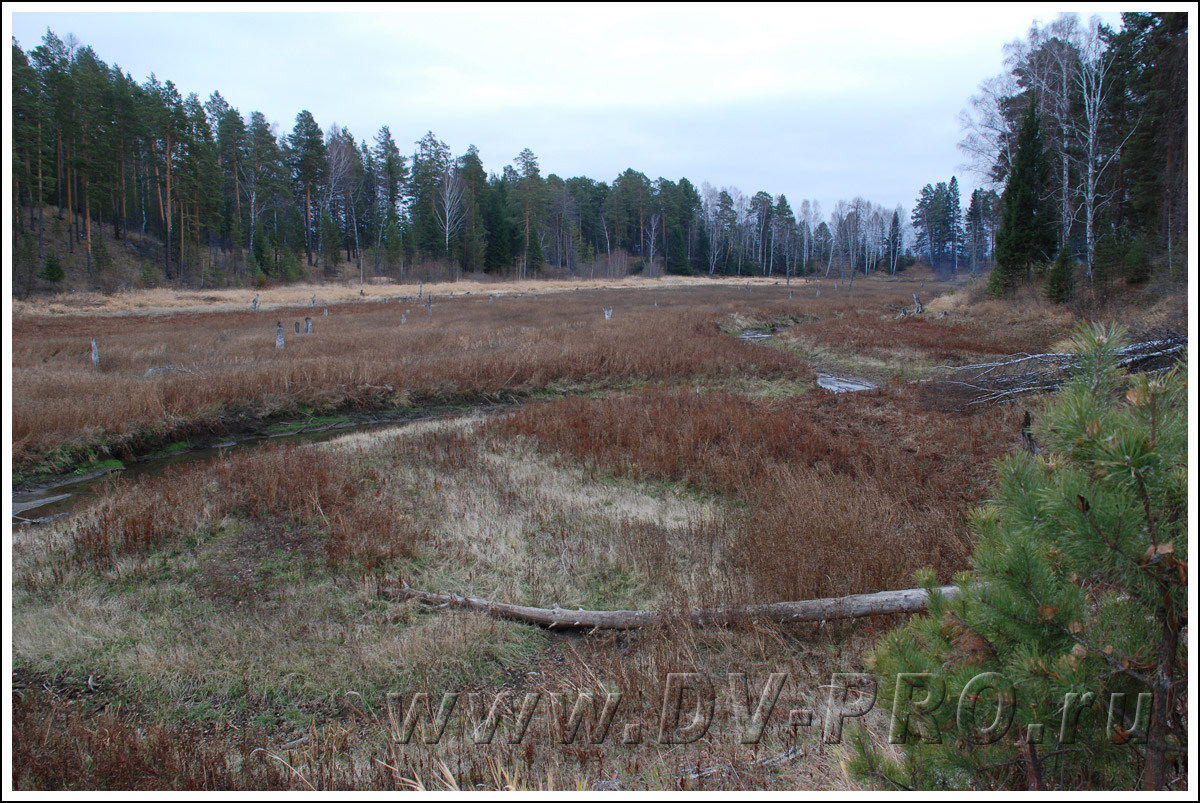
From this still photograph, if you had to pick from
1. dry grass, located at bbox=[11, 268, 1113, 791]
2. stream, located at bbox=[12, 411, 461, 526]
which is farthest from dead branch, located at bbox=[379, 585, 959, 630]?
stream, located at bbox=[12, 411, 461, 526]

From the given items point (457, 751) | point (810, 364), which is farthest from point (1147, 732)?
point (810, 364)

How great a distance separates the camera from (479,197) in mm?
60469

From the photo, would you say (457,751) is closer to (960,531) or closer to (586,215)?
(960,531)

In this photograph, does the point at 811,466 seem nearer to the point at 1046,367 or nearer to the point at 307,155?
the point at 1046,367

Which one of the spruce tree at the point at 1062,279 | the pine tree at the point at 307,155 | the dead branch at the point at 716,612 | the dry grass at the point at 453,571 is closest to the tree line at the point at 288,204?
the pine tree at the point at 307,155

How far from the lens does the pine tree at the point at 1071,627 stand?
5.22 ft

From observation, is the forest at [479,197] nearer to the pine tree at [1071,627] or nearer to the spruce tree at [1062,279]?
the spruce tree at [1062,279]

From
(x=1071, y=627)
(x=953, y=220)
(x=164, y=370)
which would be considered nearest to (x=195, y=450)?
(x=164, y=370)

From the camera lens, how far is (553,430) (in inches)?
392

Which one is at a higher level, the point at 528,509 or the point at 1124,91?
the point at 1124,91

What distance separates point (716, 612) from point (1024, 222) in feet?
89.2

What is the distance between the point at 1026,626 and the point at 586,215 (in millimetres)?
78281

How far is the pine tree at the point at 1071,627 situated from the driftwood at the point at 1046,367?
13.8ft

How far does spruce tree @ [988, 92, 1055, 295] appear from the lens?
2336cm
